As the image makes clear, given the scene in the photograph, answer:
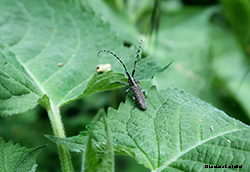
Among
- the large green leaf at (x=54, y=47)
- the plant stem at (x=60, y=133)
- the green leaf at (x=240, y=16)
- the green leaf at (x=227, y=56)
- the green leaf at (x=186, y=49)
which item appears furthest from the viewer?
the green leaf at (x=227, y=56)

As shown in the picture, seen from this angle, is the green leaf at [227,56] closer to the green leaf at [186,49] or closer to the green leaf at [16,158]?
the green leaf at [186,49]

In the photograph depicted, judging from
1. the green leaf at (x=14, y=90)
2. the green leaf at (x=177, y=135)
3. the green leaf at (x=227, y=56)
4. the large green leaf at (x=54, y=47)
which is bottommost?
the green leaf at (x=177, y=135)

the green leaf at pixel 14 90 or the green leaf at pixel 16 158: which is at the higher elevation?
the green leaf at pixel 14 90

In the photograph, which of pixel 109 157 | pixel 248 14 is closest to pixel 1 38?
pixel 109 157

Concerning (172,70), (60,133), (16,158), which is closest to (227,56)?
(172,70)

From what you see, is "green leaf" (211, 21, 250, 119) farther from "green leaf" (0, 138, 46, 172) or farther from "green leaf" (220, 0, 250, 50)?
"green leaf" (0, 138, 46, 172)

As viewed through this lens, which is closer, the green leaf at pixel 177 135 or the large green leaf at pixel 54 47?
the green leaf at pixel 177 135

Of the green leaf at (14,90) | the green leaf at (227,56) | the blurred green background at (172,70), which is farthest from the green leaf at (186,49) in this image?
the green leaf at (14,90)

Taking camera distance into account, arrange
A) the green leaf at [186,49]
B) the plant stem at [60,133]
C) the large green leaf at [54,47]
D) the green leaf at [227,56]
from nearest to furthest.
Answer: the plant stem at [60,133]
the large green leaf at [54,47]
the green leaf at [186,49]
the green leaf at [227,56]

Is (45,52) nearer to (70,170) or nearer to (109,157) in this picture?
(70,170)
